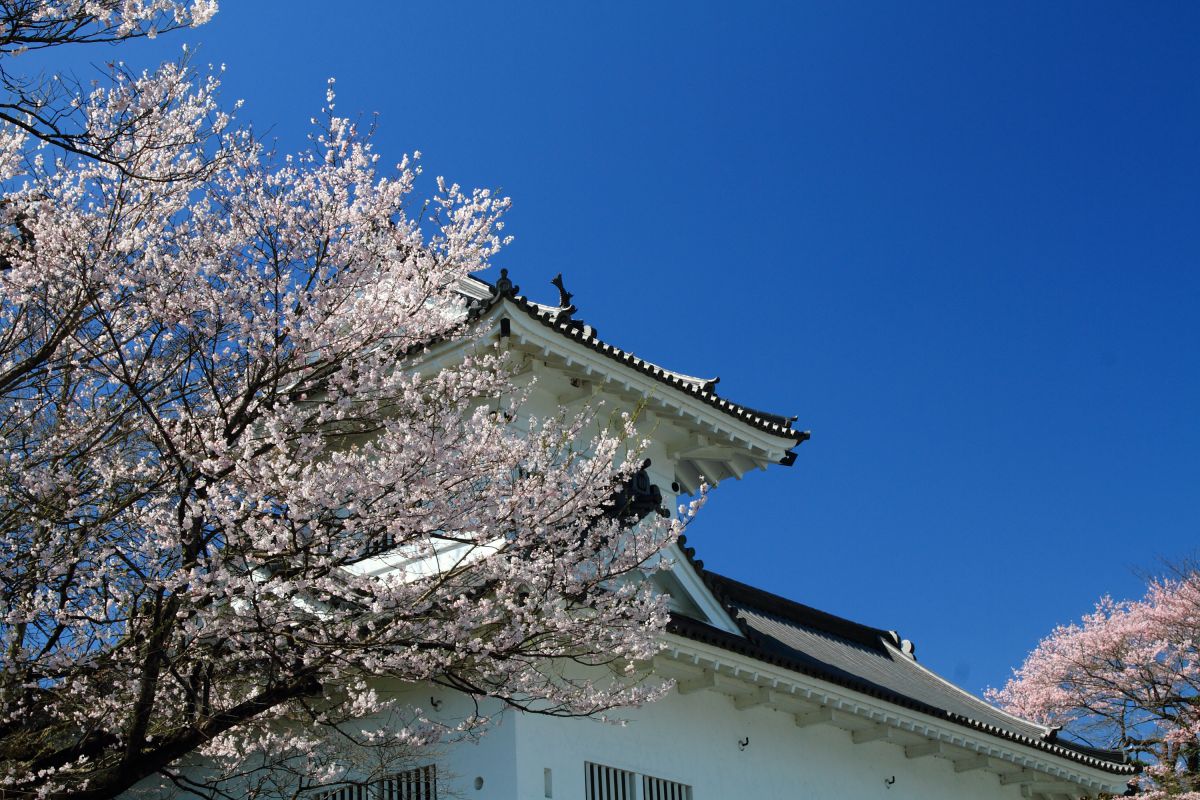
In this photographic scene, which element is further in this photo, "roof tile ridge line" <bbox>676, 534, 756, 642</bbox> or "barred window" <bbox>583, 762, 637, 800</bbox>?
"roof tile ridge line" <bbox>676, 534, 756, 642</bbox>

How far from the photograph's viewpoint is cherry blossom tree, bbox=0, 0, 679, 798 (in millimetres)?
7203

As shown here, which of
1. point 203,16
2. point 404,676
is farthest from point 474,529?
point 203,16

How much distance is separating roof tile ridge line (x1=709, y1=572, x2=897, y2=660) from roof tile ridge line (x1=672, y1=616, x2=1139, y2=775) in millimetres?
3305

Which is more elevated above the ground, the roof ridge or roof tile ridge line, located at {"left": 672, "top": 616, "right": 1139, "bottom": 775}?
the roof ridge

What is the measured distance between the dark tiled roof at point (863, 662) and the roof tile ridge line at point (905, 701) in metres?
0.01

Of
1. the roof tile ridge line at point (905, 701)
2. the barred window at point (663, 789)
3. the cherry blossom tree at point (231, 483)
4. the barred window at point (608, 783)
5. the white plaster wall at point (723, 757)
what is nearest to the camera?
the cherry blossom tree at point (231, 483)

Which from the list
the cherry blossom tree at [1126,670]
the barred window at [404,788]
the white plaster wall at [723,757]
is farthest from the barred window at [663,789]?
the cherry blossom tree at [1126,670]

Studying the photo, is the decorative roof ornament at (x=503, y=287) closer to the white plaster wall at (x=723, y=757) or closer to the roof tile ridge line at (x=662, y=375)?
the roof tile ridge line at (x=662, y=375)

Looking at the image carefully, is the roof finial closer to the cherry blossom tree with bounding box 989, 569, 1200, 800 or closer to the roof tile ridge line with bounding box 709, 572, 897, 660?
the roof tile ridge line with bounding box 709, 572, 897, 660

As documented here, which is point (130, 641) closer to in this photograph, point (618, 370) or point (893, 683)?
point (618, 370)

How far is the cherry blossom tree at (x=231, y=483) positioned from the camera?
720cm

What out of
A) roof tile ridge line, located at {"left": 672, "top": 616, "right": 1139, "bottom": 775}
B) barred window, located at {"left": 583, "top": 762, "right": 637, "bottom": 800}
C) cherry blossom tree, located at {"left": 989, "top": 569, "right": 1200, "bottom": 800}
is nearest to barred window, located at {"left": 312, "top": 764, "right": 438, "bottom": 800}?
barred window, located at {"left": 583, "top": 762, "right": 637, "bottom": 800}

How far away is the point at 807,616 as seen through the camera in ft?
63.1

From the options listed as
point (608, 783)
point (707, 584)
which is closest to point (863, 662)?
point (707, 584)
